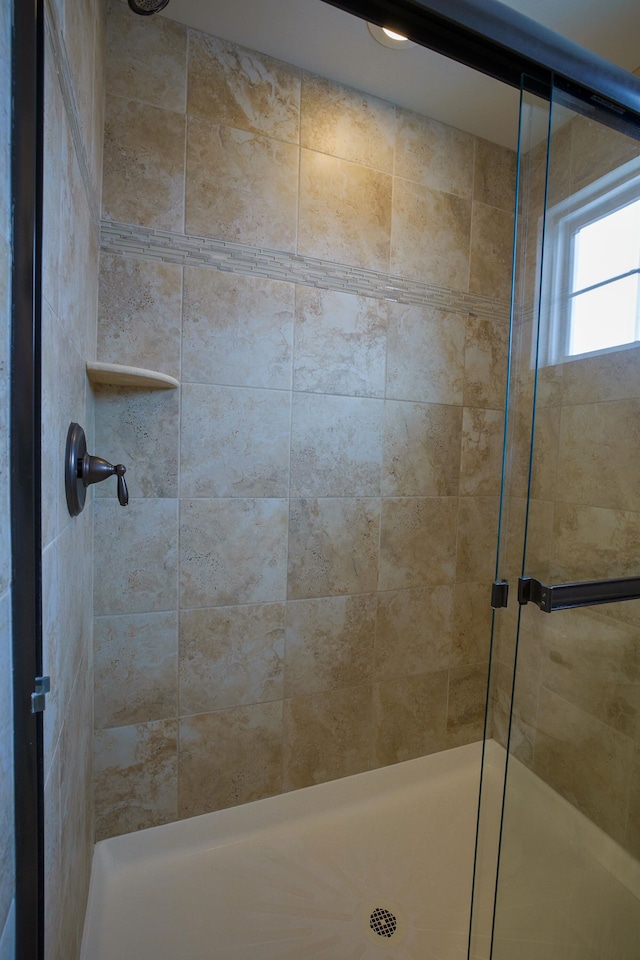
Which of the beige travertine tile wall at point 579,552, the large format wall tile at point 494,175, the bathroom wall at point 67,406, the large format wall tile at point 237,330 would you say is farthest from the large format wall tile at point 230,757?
the large format wall tile at point 494,175

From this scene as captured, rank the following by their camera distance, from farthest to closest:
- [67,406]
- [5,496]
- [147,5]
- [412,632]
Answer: [412,632]
[147,5]
[67,406]
[5,496]

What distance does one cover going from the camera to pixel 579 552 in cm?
82

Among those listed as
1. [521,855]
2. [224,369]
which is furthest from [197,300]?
[521,855]

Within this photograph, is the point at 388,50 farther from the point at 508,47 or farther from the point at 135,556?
the point at 135,556

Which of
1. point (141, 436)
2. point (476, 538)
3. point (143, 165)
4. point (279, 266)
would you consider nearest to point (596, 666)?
point (476, 538)

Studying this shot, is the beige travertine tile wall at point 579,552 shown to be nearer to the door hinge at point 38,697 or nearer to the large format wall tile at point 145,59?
the door hinge at point 38,697

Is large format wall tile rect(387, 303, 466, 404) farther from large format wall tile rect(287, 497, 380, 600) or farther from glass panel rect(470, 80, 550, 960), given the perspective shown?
glass panel rect(470, 80, 550, 960)

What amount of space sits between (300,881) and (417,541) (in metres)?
1.07

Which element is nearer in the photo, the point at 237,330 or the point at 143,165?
the point at 143,165

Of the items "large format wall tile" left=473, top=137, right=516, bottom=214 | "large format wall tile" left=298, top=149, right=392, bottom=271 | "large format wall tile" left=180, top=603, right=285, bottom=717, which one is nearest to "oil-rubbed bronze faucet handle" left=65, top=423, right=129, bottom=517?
"large format wall tile" left=180, top=603, right=285, bottom=717

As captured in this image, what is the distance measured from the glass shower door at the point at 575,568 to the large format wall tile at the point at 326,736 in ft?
2.29

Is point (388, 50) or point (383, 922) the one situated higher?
point (388, 50)

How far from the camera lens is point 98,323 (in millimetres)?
1208

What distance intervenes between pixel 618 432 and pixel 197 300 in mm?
1113
